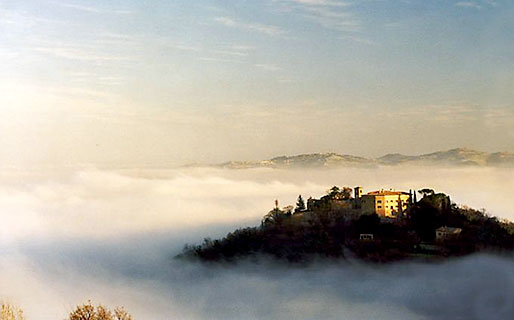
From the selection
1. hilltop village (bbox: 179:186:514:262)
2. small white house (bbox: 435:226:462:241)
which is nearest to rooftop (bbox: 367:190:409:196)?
hilltop village (bbox: 179:186:514:262)

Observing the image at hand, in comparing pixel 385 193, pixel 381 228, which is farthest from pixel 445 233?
pixel 385 193

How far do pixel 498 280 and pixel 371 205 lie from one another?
4.47m

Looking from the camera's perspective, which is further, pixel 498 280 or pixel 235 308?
pixel 235 308

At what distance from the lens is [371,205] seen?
24.9 meters

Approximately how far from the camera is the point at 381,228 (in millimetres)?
24438

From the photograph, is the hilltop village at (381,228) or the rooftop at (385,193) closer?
the hilltop village at (381,228)

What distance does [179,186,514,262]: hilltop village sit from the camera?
942 inches

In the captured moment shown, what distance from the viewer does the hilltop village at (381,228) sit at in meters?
23.9

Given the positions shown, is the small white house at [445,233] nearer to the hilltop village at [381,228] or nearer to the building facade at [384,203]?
the hilltop village at [381,228]

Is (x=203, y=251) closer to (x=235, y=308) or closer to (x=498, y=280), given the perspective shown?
(x=235, y=308)

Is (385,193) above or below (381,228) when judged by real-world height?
above

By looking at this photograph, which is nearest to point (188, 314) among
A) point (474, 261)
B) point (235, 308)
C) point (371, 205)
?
point (235, 308)

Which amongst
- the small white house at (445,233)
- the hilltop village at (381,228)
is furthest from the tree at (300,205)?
the small white house at (445,233)

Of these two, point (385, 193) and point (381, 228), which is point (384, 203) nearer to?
point (385, 193)
